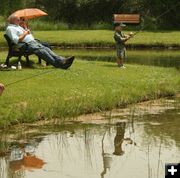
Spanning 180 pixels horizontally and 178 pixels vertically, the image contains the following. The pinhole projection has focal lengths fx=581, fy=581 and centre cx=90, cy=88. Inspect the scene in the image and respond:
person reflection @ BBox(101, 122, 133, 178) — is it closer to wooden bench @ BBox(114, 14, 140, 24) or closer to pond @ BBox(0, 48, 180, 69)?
pond @ BBox(0, 48, 180, 69)

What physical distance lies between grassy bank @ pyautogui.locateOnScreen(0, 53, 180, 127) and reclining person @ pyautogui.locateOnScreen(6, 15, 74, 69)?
0.27m

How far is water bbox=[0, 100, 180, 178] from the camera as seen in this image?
7.86 m

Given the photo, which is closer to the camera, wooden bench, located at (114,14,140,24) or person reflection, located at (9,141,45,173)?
person reflection, located at (9,141,45,173)

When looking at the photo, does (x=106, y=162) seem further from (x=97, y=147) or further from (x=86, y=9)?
(x=86, y=9)

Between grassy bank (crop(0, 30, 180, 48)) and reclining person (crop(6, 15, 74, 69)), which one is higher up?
reclining person (crop(6, 15, 74, 69))

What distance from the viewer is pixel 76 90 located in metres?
13.1

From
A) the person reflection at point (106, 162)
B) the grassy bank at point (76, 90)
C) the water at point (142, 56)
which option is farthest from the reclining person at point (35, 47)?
the person reflection at point (106, 162)

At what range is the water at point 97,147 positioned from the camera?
786 centimetres

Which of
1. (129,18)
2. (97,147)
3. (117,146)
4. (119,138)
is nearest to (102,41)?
(129,18)

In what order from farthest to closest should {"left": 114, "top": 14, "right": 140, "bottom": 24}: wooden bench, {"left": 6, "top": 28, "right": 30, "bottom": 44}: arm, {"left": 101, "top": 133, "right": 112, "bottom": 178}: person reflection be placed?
{"left": 114, "top": 14, "right": 140, "bottom": 24}: wooden bench, {"left": 6, "top": 28, "right": 30, "bottom": 44}: arm, {"left": 101, "top": 133, "right": 112, "bottom": 178}: person reflection

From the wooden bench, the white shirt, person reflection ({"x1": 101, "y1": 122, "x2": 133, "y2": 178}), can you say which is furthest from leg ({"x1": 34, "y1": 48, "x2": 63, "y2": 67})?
the wooden bench

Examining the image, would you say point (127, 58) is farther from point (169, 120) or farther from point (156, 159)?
point (156, 159)

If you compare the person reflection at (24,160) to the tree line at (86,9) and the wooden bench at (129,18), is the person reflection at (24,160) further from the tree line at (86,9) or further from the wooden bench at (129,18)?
the tree line at (86,9)

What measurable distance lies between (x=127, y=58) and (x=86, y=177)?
737 inches
